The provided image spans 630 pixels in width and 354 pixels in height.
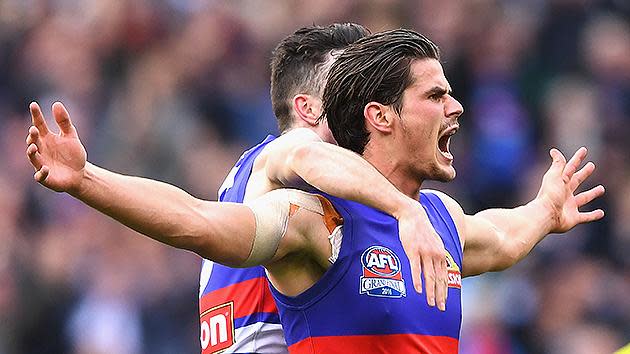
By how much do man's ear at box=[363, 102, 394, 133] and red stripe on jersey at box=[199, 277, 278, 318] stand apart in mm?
890

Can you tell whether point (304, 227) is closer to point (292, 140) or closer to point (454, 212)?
point (292, 140)

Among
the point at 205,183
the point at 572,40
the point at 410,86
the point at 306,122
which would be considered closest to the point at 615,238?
the point at 572,40

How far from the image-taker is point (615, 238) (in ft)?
36.4

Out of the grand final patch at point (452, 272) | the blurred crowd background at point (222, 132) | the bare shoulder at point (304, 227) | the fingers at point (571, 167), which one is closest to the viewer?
the bare shoulder at point (304, 227)

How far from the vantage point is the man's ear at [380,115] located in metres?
5.41

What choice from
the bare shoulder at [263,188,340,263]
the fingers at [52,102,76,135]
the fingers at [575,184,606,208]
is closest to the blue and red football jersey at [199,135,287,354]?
the bare shoulder at [263,188,340,263]

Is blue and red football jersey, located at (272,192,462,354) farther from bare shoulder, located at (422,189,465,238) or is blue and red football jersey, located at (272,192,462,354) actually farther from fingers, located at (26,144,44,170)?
fingers, located at (26,144,44,170)

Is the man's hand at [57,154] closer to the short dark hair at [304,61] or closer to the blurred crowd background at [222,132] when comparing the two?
the short dark hair at [304,61]

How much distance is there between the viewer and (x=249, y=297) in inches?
232

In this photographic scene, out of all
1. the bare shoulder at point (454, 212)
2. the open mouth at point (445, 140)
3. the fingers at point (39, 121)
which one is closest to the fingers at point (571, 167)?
the bare shoulder at point (454, 212)

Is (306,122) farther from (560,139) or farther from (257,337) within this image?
(560,139)

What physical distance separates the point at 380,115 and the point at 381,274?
0.68 metres

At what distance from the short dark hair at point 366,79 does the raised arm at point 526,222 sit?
69 centimetres

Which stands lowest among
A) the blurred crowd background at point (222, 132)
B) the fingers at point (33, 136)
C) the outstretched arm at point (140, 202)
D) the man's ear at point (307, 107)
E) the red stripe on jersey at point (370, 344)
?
the red stripe on jersey at point (370, 344)
